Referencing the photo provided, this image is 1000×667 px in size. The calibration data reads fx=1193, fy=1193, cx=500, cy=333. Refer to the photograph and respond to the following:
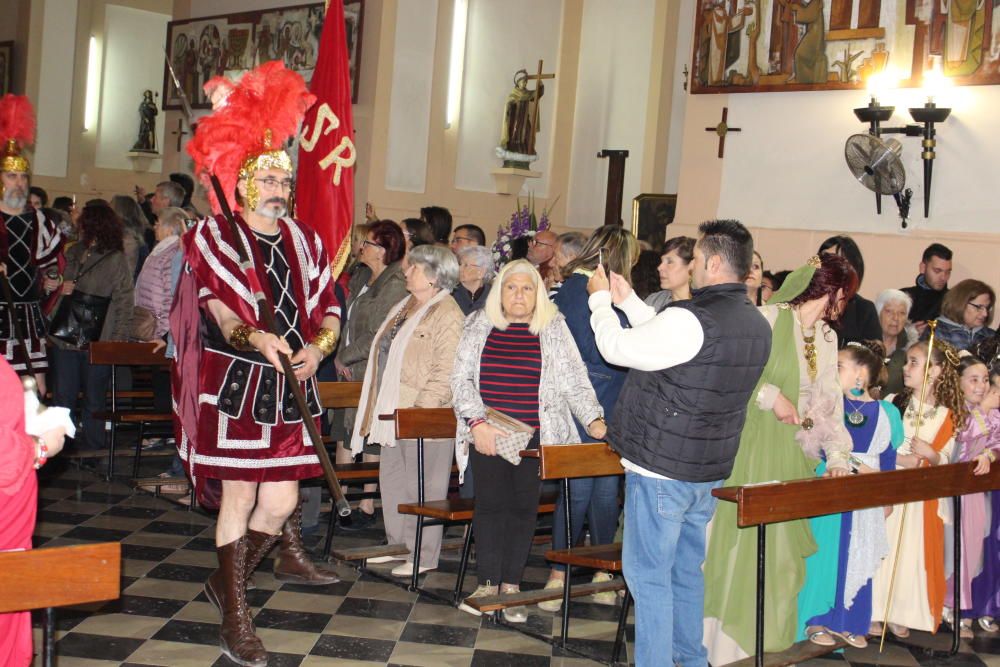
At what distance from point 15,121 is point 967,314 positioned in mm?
6573

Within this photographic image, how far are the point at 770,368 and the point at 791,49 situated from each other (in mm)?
6104

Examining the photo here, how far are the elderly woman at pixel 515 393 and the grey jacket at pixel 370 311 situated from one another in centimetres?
150

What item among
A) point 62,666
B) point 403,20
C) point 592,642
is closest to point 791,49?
point 403,20

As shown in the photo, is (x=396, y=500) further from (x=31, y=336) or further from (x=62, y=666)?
(x=31, y=336)

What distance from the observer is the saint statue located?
48.3 ft

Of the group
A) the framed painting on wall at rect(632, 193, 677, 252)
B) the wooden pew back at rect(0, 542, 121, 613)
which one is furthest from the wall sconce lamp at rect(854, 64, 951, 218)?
the wooden pew back at rect(0, 542, 121, 613)

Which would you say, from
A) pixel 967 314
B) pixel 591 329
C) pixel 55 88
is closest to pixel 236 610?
pixel 591 329

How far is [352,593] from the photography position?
5.95 meters

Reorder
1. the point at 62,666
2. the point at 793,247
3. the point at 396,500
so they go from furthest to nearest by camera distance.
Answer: the point at 793,247, the point at 396,500, the point at 62,666

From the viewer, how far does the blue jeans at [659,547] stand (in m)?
4.36

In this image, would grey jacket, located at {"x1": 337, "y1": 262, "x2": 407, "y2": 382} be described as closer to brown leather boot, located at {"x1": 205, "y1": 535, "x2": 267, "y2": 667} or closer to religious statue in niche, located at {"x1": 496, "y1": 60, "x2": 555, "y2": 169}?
brown leather boot, located at {"x1": 205, "y1": 535, "x2": 267, "y2": 667}

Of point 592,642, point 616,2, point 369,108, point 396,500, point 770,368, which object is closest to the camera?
point 770,368

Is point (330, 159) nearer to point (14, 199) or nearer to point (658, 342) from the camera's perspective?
point (14, 199)

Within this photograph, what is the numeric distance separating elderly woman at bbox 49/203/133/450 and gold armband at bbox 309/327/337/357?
460cm
